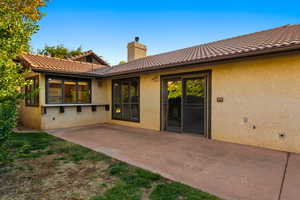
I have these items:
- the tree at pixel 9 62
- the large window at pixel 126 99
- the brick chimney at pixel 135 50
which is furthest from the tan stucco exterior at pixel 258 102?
the brick chimney at pixel 135 50

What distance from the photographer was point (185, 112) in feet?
19.3

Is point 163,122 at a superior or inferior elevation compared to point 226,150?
superior

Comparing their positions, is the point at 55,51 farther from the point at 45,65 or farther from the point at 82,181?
the point at 82,181

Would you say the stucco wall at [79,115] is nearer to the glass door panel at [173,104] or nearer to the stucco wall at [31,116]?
the stucco wall at [31,116]

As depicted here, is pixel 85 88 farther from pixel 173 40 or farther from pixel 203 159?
pixel 173 40

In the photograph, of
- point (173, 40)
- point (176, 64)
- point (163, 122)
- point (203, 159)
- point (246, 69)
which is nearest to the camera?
point (203, 159)

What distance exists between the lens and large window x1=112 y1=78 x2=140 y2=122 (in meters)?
7.41

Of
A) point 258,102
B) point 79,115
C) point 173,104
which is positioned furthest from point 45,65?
point 258,102

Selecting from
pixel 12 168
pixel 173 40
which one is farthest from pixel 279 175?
pixel 173 40

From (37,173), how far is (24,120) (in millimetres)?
6959

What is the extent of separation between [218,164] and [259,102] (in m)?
2.35

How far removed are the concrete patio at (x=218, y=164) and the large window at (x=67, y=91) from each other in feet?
11.7

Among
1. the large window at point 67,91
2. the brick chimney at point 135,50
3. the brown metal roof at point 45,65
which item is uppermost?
the brick chimney at point 135,50

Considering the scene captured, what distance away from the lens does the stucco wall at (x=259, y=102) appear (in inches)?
152
